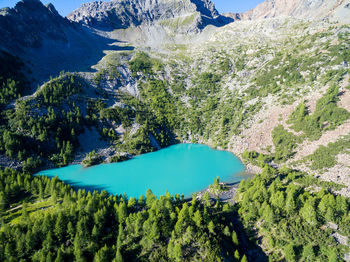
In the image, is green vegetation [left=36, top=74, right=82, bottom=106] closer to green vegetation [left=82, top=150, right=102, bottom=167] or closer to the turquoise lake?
green vegetation [left=82, top=150, right=102, bottom=167]

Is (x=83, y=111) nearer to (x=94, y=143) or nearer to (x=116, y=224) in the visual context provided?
(x=94, y=143)

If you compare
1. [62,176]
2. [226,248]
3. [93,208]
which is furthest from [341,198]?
[62,176]

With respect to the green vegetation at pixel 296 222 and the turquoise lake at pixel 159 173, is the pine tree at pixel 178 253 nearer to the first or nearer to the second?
the green vegetation at pixel 296 222

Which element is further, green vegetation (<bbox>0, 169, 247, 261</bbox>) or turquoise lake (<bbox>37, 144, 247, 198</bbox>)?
turquoise lake (<bbox>37, 144, 247, 198</bbox>)

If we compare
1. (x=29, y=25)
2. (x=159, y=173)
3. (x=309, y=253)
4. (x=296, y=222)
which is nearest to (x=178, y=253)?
(x=309, y=253)

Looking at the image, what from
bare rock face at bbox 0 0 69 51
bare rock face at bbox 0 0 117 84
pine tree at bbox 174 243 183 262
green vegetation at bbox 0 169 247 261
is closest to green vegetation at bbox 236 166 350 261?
green vegetation at bbox 0 169 247 261

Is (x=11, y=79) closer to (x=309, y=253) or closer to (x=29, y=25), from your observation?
(x=29, y=25)
